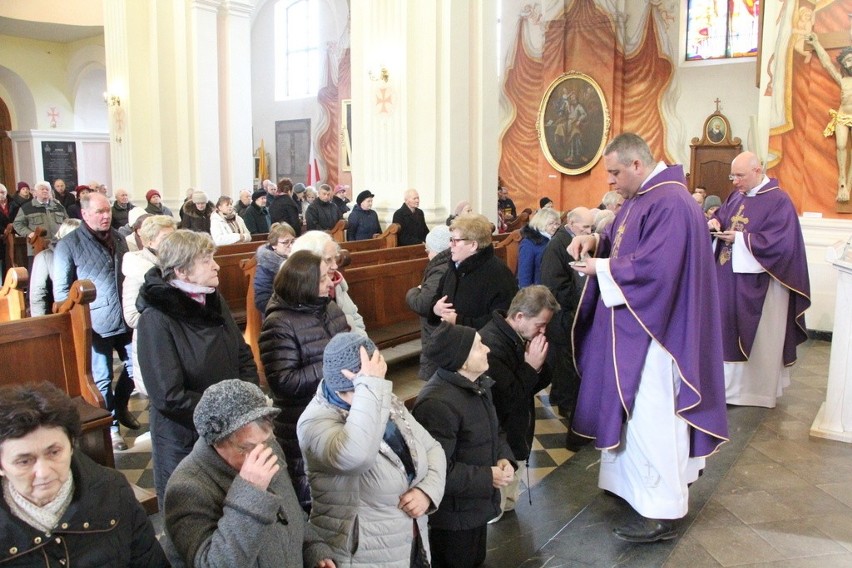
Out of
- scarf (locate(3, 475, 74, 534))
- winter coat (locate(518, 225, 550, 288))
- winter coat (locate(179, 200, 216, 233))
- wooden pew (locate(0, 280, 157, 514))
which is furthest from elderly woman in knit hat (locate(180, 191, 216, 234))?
scarf (locate(3, 475, 74, 534))

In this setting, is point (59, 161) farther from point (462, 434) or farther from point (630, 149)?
point (462, 434)

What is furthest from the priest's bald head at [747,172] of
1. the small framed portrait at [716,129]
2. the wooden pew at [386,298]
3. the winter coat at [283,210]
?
the small framed portrait at [716,129]

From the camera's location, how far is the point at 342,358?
2363mm

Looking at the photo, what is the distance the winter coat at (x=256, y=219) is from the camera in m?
10.7

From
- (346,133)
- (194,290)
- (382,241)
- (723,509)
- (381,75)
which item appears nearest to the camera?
(194,290)

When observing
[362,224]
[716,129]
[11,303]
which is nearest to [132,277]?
[11,303]

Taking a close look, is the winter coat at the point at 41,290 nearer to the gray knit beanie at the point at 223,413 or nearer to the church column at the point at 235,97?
the gray knit beanie at the point at 223,413

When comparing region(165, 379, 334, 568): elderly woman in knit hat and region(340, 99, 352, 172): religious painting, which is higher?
region(340, 99, 352, 172): religious painting

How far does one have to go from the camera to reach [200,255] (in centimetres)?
294

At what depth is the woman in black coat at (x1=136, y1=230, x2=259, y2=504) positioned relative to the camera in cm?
284

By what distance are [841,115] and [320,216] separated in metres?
6.44

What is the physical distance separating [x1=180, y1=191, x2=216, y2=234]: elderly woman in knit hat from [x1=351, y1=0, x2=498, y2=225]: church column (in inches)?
Result: 88.8

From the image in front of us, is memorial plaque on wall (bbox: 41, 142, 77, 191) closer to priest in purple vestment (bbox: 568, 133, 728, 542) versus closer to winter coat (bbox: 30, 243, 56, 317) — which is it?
winter coat (bbox: 30, 243, 56, 317)

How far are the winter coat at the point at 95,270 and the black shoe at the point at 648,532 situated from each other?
337cm
